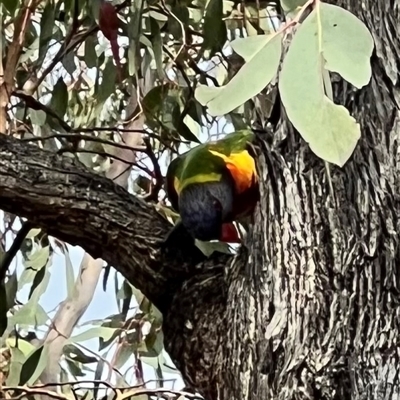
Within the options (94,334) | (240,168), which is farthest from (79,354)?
(240,168)

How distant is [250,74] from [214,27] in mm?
621

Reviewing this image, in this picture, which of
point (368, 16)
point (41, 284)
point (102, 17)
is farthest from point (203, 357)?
point (41, 284)

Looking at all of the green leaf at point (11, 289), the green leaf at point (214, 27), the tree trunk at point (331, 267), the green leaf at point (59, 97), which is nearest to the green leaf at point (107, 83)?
the green leaf at point (59, 97)

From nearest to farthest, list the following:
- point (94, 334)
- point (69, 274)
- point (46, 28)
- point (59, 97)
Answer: point (46, 28) < point (59, 97) < point (94, 334) < point (69, 274)

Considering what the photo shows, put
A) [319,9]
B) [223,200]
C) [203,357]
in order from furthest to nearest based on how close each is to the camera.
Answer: [223,200]
[203,357]
[319,9]

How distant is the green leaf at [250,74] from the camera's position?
44 centimetres

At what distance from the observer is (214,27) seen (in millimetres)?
1046

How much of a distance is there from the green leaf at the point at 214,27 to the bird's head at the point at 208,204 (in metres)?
0.18

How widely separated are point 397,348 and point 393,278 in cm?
5

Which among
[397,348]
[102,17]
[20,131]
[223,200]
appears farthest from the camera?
[20,131]

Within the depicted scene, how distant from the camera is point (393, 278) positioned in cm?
61

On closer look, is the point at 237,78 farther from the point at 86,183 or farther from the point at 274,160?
the point at 86,183

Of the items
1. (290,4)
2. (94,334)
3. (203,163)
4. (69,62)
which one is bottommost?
(290,4)

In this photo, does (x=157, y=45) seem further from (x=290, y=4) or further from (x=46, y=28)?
(x=290, y=4)
